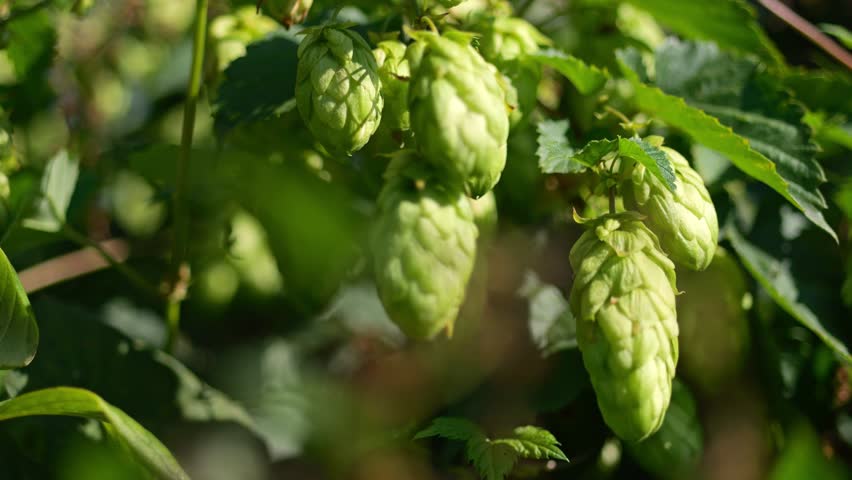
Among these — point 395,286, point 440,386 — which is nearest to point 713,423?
point 440,386

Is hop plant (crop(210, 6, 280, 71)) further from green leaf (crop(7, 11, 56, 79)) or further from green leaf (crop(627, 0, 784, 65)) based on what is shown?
green leaf (crop(627, 0, 784, 65))

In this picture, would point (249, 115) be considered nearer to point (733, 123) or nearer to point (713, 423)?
point (733, 123)

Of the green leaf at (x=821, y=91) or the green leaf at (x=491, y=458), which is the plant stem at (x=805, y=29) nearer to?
the green leaf at (x=821, y=91)

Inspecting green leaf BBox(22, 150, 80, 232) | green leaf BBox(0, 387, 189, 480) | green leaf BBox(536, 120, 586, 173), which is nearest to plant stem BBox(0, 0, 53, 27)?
green leaf BBox(22, 150, 80, 232)

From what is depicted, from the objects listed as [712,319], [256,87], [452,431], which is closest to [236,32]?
[256,87]

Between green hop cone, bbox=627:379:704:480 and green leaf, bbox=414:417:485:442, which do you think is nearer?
green leaf, bbox=414:417:485:442

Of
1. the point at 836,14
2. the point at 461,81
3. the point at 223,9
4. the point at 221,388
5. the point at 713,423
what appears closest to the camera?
the point at 461,81

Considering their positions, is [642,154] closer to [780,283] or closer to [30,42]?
[780,283]
